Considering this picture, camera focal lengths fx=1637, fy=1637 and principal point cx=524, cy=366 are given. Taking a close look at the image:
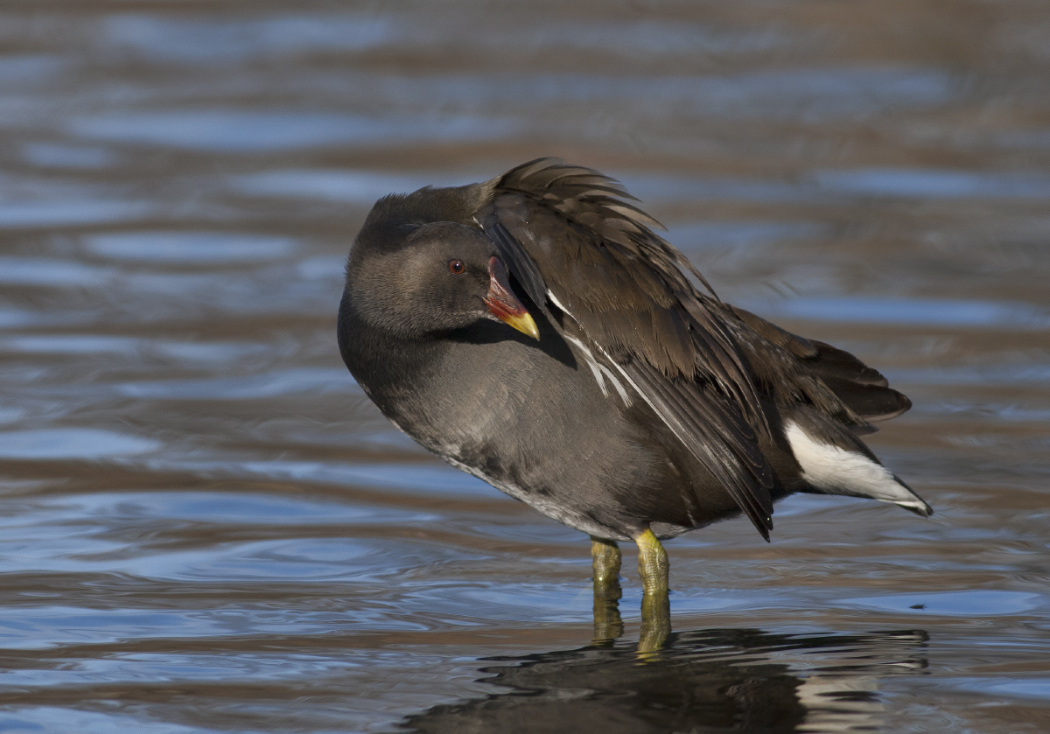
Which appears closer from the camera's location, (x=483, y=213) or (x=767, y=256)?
(x=483, y=213)

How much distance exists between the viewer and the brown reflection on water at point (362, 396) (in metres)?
5.18

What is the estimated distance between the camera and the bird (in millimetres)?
5285

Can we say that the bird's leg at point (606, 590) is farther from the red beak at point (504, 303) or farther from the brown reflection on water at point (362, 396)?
the red beak at point (504, 303)

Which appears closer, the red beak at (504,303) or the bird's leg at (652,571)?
the red beak at (504,303)

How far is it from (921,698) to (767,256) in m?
6.54

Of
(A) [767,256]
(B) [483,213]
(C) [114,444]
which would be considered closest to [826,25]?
(A) [767,256]

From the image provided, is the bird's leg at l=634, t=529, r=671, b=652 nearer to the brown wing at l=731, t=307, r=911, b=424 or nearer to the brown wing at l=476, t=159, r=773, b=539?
the brown wing at l=476, t=159, r=773, b=539

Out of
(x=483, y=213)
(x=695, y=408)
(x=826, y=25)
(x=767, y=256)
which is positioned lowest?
(x=695, y=408)

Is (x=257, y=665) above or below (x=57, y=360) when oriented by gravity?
below

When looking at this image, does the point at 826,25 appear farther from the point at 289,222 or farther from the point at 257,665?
the point at 257,665

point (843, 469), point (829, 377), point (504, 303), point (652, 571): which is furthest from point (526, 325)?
point (829, 377)

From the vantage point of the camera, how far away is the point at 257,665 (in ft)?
16.9

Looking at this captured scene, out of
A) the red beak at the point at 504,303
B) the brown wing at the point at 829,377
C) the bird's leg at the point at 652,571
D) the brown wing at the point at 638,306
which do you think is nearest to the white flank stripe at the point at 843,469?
the brown wing at the point at 829,377

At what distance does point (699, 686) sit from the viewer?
193 inches
